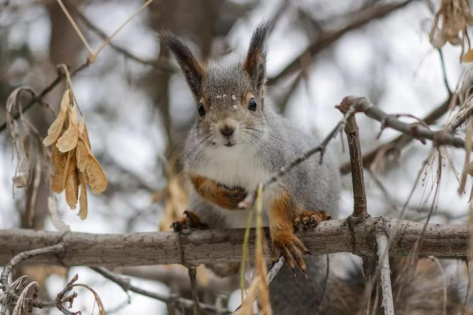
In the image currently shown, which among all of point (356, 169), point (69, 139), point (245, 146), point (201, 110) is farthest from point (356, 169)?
point (69, 139)

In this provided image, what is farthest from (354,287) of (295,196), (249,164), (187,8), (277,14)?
(187,8)

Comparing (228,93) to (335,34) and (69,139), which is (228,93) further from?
(335,34)

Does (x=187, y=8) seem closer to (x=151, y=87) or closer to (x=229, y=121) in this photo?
(x=151, y=87)

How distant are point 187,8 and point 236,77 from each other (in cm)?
195

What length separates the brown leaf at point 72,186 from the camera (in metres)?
1.95

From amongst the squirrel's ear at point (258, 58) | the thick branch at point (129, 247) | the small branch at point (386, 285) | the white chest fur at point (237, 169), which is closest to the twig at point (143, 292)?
the thick branch at point (129, 247)

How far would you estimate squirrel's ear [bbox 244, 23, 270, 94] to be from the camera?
2.38 meters

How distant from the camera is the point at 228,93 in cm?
235

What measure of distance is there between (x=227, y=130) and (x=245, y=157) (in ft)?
0.90

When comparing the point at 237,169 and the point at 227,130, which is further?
the point at 237,169

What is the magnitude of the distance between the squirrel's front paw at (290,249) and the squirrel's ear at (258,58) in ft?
1.77

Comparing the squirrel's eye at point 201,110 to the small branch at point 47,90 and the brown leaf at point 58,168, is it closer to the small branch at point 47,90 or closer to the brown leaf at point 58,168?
the small branch at point 47,90

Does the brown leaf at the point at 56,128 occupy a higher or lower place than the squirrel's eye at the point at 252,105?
lower

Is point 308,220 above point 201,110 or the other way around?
the other way around
